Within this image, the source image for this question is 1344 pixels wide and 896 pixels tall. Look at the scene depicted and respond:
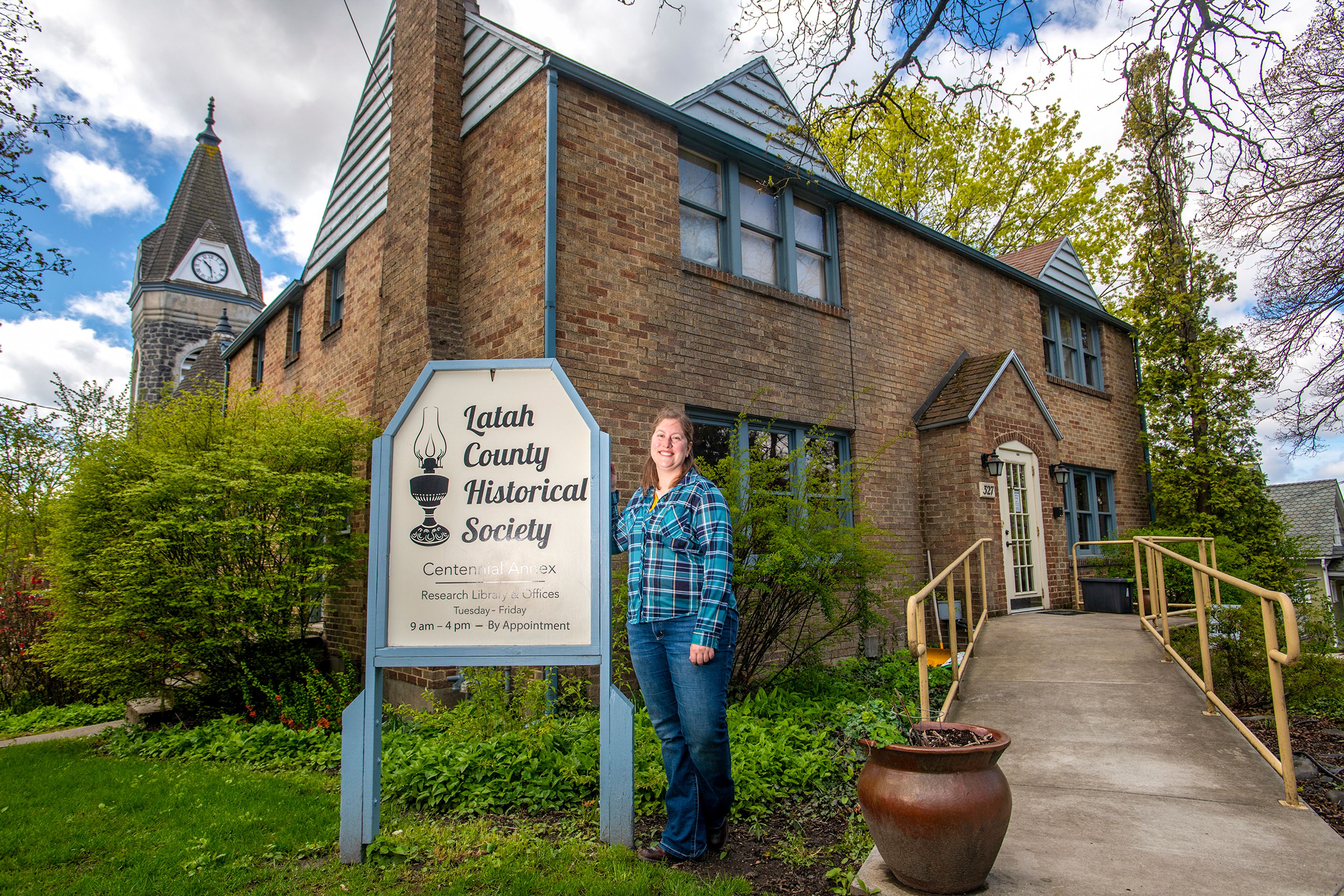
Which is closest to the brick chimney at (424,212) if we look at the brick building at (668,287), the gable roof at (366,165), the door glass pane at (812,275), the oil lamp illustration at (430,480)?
the brick building at (668,287)

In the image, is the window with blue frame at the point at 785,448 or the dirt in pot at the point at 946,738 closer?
the dirt in pot at the point at 946,738

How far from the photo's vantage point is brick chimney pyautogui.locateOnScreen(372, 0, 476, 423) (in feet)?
24.8

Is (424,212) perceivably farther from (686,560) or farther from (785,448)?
(686,560)

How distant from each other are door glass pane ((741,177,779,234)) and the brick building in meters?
0.03

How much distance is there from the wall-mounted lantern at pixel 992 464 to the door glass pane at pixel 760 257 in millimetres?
3378

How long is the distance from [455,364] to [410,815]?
230 cm

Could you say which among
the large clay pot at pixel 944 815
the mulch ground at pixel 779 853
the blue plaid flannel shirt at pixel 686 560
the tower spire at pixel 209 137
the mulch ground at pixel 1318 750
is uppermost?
the tower spire at pixel 209 137

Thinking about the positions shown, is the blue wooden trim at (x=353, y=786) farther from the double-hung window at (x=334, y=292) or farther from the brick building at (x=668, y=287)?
the double-hung window at (x=334, y=292)

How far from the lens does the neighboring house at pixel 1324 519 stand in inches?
1266

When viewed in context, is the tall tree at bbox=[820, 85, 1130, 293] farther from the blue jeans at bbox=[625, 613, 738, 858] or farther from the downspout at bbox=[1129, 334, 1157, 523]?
the blue jeans at bbox=[625, 613, 738, 858]

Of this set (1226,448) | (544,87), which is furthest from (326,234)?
(1226,448)

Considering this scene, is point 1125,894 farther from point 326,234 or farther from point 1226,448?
point 1226,448

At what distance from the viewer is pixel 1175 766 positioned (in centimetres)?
446

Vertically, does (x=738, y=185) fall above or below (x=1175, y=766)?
above
